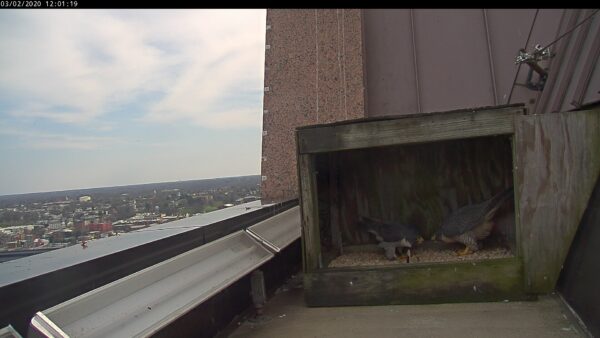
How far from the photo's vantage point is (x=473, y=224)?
4195 millimetres

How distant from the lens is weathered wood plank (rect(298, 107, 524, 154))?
3609 millimetres

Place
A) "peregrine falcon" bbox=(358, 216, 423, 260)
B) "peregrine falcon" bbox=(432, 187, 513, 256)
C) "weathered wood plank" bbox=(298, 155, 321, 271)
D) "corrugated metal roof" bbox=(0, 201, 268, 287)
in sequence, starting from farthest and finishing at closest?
1. "peregrine falcon" bbox=(358, 216, 423, 260)
2. "peregrine falcon" bbox=(432, 187, 513, 256)
3. "weathered wood plank" bbox=(298, 155, 321, 271)
4. "corrugated metal roof" bbox=(0, 201, 268, 287)

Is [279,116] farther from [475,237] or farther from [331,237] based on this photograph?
[475,237]

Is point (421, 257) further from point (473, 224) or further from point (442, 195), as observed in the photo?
point (442, 195)

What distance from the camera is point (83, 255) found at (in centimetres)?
236

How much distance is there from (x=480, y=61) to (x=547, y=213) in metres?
4.27

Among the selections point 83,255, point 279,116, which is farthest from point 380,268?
point 279,116

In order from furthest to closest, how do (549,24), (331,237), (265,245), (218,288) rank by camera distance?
(549,24), (331,237), (265,245), (218,288)

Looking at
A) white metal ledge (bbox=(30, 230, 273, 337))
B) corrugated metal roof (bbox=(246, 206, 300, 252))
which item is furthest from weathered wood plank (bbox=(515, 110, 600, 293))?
white metal ledge (bbox=(30, 230, 273, 337))

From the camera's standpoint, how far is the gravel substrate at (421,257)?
4.03 meters

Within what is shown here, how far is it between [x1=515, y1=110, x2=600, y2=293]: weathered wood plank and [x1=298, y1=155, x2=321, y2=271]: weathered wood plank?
158 cm

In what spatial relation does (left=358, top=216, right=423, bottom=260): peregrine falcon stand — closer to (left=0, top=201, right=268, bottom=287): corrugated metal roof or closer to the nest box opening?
the nest box opening

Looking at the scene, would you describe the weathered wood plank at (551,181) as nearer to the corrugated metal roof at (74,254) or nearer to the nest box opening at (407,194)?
the nest box opening at (407,194)

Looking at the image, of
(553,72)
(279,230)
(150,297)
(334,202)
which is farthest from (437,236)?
(150,297)
